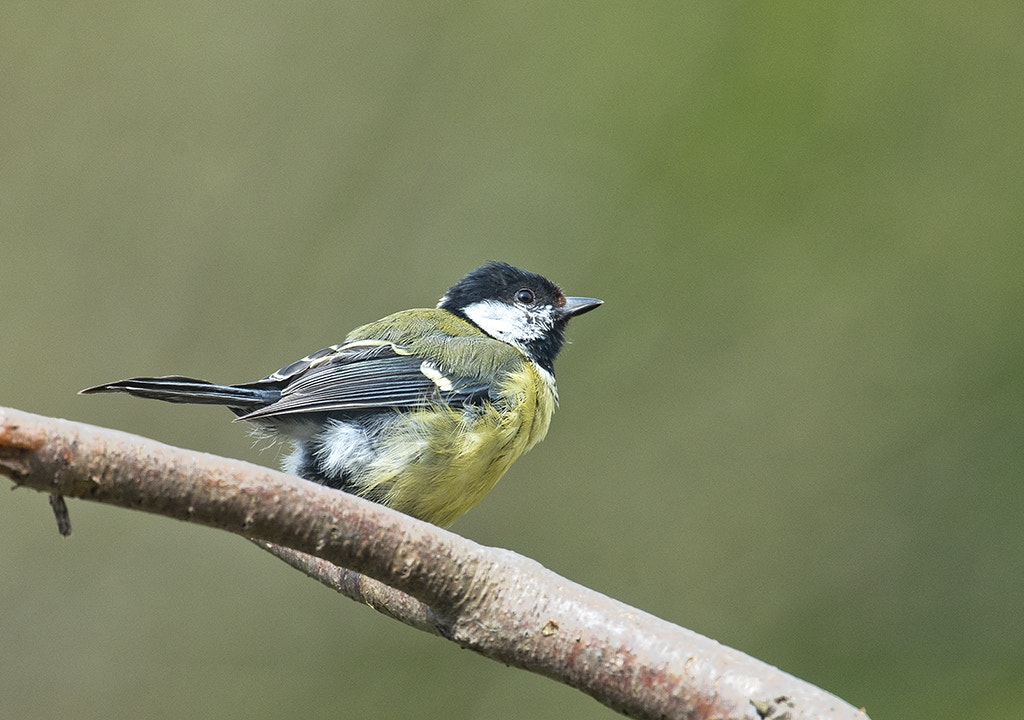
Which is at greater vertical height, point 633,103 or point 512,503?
point 633,103

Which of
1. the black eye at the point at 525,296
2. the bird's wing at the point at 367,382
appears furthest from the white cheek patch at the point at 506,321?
the bird's wing at the point at 367,382

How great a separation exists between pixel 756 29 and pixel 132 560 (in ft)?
8.93

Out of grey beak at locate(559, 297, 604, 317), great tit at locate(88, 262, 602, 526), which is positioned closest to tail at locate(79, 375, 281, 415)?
great tit at locate(88, 262, 602, 526)

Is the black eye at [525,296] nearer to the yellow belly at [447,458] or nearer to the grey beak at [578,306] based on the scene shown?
the grey beak at [578,306]

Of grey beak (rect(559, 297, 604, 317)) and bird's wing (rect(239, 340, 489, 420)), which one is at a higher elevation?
grey beak (rect(559, 297, 604, 317))

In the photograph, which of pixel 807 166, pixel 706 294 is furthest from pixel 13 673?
pixel 807 166

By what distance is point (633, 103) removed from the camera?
360cm

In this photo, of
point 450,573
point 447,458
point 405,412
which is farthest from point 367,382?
point 450,573

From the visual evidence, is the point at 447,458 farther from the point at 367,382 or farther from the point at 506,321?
the point at 506,321

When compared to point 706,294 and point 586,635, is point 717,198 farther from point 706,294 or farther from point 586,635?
point 586,635

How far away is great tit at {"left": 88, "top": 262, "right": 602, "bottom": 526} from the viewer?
2381 mm

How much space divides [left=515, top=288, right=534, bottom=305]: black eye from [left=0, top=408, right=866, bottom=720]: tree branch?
5.40 ft

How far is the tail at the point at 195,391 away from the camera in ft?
6.09

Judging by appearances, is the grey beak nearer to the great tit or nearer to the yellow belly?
the great tit
